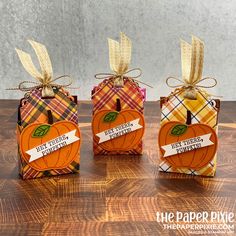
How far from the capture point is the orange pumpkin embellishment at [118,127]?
1.12 meters

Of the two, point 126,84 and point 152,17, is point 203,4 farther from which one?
point 126,84

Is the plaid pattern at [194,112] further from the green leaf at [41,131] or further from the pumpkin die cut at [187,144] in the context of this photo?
the green leaf at [41,131]

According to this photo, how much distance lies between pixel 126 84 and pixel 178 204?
0.41 metres

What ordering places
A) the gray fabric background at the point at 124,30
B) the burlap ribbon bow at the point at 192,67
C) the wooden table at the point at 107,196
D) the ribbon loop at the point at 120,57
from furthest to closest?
the gray fabric background at the point at 124,30 → the ribbon loop at the point at 120,57 → the burlap ribbon bow at the point at 192,67 → the wooden table at the point at 107,196

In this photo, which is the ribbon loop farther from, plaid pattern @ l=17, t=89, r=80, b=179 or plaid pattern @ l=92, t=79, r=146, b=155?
plaid pattern @ l=17, t=89, r=80, b=179

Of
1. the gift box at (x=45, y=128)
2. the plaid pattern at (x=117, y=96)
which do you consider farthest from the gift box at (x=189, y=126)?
the gift box at (x=45, y=128)

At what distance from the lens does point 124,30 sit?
3072 mm

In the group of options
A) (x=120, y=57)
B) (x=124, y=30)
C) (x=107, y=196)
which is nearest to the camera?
(x=107, y=196)

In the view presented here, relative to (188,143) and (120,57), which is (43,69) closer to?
(120,57)

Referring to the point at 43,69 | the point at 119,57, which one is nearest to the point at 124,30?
the point at 119,57

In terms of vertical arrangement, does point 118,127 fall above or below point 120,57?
below

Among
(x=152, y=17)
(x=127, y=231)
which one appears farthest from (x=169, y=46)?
(x=127, y=231)

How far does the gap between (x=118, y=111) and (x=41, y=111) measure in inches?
9.2

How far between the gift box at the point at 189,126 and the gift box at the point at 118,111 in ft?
0.42
